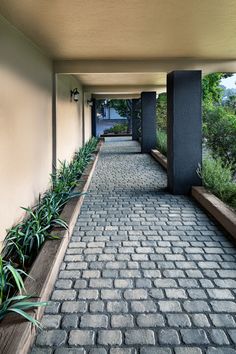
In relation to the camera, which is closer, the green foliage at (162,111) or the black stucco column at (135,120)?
the green foliage at (162,111)

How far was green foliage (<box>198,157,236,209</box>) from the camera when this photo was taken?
5.98 m

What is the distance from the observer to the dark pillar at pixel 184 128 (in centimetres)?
689

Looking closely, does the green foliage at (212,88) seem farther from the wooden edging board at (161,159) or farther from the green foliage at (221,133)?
the green foliage at (221,133)

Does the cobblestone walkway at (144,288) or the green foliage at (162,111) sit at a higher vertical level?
the green foliage at (162,111)

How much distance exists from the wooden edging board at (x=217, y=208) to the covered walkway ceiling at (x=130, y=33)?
2.43 metres

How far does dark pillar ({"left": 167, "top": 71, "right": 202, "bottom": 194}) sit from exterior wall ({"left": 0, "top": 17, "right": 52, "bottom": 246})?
2.49 metres

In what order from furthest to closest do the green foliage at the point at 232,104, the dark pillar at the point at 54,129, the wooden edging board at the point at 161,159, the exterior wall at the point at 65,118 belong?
the wooden edging board at the point at 161,159 < the green foliage at the point at 232,104 < the exterior wall at the point at 65,118 < the dark pillar at the point at 54,129

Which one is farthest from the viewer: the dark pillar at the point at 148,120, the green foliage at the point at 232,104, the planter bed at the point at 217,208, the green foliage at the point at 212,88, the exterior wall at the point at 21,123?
the green foliage at the point at 212,88

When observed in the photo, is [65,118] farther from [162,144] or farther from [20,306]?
[20,306]

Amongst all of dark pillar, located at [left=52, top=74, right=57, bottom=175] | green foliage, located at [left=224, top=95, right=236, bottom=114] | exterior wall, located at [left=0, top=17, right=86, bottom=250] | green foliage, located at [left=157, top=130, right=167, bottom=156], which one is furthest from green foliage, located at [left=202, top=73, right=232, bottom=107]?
exterior wall, located at [left=0, top=17, right=86, bottom=250]

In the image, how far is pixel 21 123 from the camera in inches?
191

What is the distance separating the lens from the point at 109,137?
2564 centimetres

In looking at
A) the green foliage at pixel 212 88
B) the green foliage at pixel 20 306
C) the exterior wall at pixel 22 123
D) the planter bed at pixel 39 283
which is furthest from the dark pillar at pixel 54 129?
the green foliage at pixel 212 88

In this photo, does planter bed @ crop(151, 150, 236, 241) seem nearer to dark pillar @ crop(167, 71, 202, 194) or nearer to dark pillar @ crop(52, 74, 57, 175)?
dark pillar @ crop(167, 71, 202, 194)
